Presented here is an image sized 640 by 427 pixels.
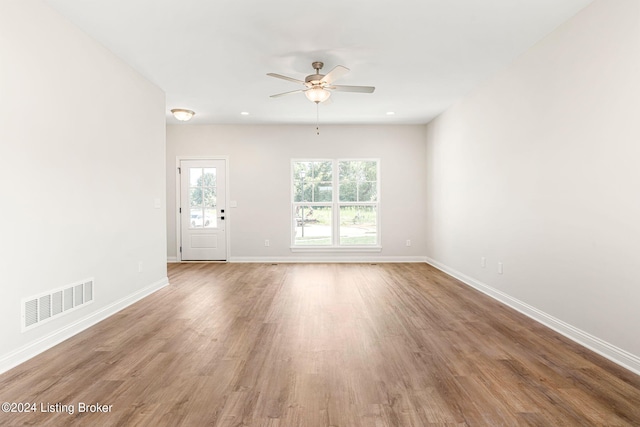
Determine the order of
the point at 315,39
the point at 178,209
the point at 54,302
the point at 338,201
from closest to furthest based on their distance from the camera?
the point at 54,302 → the point at 315,39 → the point at 178,209 → the point at 338,201

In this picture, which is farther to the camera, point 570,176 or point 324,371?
point 570,176

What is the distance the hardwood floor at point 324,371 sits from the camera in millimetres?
1801

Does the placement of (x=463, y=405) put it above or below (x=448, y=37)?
below

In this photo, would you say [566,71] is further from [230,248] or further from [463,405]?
[230,248]

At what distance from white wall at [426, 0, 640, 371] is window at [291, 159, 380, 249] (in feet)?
8.49

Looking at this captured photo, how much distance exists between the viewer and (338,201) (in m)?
7.04

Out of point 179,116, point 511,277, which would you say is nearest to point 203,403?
point 511,277

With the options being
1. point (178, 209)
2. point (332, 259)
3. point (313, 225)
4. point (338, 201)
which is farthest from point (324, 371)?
point (178, 209)

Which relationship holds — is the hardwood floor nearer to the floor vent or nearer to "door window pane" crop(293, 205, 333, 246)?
the floor vent

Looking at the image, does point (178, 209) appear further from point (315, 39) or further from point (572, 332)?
point (572, 332)

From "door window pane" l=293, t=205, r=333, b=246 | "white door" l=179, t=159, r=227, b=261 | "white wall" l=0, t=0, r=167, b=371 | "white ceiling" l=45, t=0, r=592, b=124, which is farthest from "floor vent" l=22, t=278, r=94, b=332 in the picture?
"door window pane" l=293, t=205, r=333, b=246

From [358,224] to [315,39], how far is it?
14.1ft

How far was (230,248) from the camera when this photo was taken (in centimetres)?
691

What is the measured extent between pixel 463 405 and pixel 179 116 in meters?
5.72
